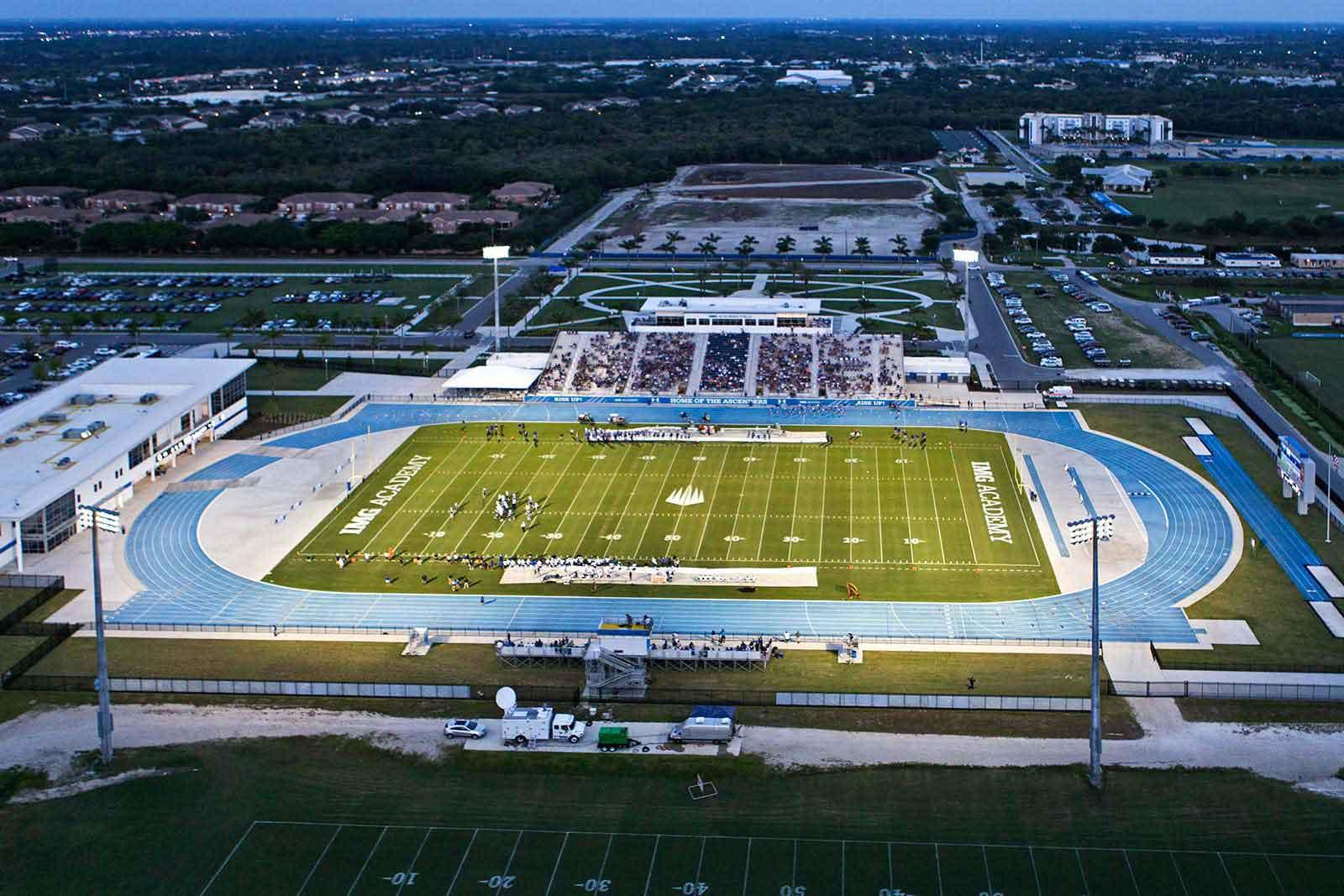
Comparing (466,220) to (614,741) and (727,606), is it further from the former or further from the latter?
(614,741)

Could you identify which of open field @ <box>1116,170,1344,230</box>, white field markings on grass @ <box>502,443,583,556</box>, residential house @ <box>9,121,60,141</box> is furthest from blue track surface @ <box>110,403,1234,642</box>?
residential house @ <box>9,121,60,141</box>

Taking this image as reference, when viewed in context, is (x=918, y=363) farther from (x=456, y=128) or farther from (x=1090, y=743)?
(x=456, y=128)

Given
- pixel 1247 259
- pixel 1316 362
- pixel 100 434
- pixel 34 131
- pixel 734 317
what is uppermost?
pixel 34 131

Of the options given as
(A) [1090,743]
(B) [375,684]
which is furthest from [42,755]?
(A) [1090,743]

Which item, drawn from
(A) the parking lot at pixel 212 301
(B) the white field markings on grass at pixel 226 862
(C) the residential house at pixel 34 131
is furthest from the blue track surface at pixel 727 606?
(C) the residential house at pixel 34 131

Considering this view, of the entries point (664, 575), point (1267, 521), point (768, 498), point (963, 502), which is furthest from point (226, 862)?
point (1267, 521)

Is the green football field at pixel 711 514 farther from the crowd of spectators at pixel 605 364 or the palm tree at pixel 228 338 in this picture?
the palm tree at pixel 228 338
